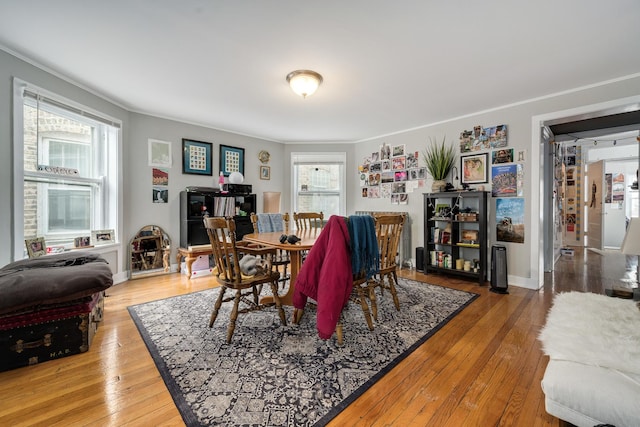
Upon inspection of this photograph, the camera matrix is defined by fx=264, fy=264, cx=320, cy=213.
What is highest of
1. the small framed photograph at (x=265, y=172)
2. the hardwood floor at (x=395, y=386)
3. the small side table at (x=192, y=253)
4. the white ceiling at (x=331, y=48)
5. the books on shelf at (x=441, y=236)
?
the white ceiling at (x=331, y=48)

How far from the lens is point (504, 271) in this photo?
10.6ft

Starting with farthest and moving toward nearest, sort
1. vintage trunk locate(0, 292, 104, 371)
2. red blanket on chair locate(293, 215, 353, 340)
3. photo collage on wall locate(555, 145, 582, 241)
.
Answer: photo collage on wall locate(555, 145, 582, 241)
red blanket on chair locate(293, 215, 353, 340)
vintage trunk locate(0, 292, 104, 371)

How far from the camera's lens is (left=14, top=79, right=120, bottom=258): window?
100 inches

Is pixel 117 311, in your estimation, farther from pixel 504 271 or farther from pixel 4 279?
pixel 504 271

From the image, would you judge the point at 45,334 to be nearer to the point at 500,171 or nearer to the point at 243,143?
the point at 243,143

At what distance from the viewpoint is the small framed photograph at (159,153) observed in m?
3.96

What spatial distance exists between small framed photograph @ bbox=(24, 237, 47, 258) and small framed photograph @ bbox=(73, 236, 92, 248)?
0.42 meters

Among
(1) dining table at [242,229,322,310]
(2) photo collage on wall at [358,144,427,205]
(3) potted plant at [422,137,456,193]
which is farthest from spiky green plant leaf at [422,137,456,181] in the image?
(1) dining table at [242,229,322,310]

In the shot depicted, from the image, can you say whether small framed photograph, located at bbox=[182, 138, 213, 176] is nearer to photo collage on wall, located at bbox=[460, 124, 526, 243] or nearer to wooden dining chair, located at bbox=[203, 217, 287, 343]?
wooden dining chair, located at bbox=[203, 217, 287, 343]

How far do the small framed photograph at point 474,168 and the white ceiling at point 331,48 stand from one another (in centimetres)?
72


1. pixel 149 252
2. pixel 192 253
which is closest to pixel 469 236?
pixel 192 253

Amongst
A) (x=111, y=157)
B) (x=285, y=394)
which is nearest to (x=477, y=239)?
(x=285, y=394)

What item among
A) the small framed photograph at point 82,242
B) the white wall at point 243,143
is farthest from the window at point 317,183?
the small framed photograph at point 82,242

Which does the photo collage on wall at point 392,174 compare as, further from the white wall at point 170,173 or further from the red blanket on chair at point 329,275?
the red blanket on chair at point 329,275
